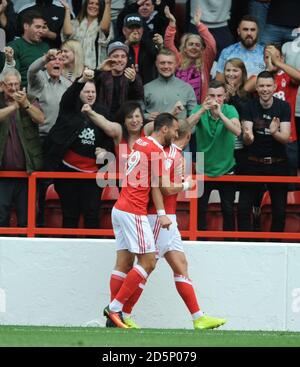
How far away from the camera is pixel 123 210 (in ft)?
41.9

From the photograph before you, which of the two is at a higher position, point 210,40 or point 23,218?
point 210,40

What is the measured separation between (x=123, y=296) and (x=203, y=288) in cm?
136

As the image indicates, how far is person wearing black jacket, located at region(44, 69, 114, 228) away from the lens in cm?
1396

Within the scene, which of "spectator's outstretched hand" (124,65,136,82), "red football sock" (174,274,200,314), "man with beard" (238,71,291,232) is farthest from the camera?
"spectator's outstretched hand" (124,65,136,82)

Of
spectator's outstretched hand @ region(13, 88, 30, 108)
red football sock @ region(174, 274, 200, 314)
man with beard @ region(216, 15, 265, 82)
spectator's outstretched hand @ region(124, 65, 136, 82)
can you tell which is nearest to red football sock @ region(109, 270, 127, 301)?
red football sock @ region(174, 274, 200, 314)

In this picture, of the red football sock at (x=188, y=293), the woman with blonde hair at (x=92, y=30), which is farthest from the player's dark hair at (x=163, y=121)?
the woman with blonde hair at (x=92, y=30)

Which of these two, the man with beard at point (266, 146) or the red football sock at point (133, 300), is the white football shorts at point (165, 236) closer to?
the red football sock at point (133, 300)

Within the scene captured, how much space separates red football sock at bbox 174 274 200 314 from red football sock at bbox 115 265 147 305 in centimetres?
37

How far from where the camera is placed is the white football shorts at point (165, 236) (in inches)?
504

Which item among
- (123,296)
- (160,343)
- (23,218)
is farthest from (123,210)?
(160,343)

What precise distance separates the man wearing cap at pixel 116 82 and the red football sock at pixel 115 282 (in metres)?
2.04

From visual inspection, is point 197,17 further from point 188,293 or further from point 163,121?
point 188,293

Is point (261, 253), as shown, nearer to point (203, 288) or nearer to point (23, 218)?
point (203, 288)

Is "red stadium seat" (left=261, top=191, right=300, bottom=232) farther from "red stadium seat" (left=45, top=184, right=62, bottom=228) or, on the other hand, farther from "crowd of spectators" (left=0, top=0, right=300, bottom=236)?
"red stadium seat" (left=45, top=184, right=62, bottom=228)
